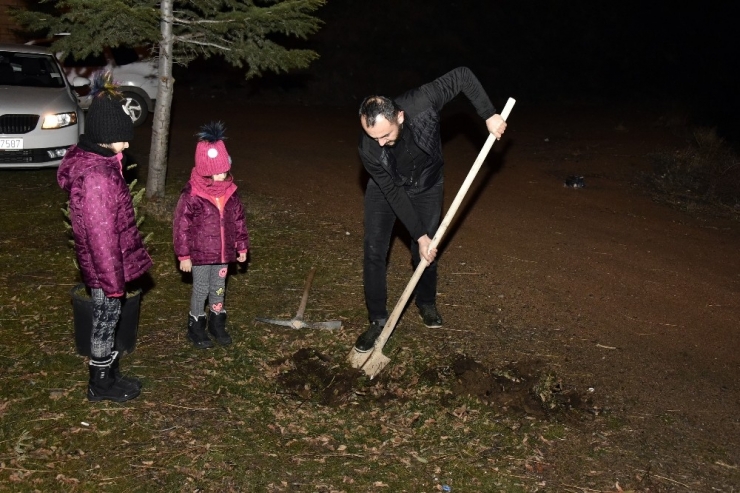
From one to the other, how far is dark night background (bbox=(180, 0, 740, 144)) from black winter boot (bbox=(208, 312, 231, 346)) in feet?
51.0

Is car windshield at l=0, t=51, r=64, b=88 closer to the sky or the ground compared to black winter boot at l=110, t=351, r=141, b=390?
closer to the sky

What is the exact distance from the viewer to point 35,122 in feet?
33.8

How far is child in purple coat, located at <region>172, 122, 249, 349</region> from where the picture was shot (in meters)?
5.32

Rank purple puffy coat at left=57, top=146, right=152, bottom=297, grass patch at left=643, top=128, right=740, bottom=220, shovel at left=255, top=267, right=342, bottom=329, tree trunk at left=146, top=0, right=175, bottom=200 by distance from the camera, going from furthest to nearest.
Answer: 1. grass patch at left=643, top=128, right=740, bottom=220
2. tree trunk at left=146, top=0, right=175, bottom=200
3. shovel at left=255, top=267, right=342, bottom=329
4. purple puffy coat at left=57, top=146, right=152, bottom=297

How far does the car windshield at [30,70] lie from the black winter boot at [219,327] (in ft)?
22.5

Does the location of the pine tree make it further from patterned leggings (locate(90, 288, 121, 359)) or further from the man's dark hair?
patterned leggings (locate(90, 288, 121, 359))

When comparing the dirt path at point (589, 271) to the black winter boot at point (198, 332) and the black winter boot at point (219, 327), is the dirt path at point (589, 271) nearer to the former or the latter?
the black winter boot at point (219, 327)

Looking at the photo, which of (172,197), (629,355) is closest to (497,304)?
(629,355)

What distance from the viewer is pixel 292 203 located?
33.6 ft

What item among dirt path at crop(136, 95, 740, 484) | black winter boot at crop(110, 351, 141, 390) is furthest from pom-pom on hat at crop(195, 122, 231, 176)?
dirt path at crop(136, 95, 740, 484)

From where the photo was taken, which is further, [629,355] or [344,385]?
[629,355]

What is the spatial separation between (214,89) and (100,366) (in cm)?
1659

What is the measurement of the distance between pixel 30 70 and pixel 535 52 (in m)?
19.8

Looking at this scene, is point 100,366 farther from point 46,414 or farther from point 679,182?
point 679,182
